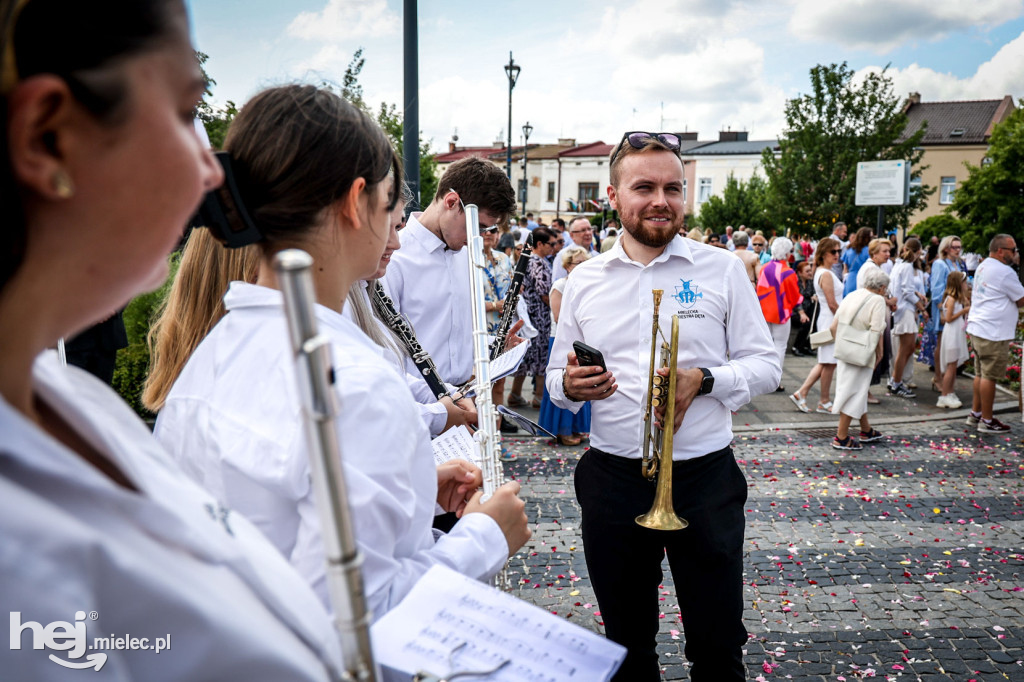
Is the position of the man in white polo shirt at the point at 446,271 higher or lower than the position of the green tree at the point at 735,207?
lower

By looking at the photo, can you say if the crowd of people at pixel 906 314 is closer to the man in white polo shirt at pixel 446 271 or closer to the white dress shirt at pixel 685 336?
the man in white polo shirt at pixel 446 271

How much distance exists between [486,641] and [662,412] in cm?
175

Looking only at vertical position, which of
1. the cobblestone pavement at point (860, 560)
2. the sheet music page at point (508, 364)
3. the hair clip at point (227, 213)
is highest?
the hair clip at point (227, 213)

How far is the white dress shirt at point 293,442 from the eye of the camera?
1.24 meters

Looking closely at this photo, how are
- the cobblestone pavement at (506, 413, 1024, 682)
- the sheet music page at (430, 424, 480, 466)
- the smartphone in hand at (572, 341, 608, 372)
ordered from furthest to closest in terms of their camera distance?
the cobblestone pavement at (506, 413, 1024, 682) → the smartphone in hand at (572, 341, 608, 372) → the sheet music page at (430, 424, 480, 466)

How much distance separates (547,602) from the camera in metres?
4.36

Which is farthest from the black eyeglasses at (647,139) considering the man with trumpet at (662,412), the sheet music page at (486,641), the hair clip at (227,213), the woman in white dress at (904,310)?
the woman in white dress at (904,310)

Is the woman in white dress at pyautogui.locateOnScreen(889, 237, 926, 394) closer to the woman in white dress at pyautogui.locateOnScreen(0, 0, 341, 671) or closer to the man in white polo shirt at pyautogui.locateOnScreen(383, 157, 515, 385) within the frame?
the man in white polo shirt at pyautogui.locateOnScreen(383, 157, 515, 385)

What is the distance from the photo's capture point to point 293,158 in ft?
4.79

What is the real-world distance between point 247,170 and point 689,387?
1896mm

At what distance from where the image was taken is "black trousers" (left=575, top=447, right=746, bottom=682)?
2.75 m

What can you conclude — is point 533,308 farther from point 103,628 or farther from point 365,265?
point 103,628

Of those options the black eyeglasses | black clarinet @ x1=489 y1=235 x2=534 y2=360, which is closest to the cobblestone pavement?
→ black clarinet @ x1=489 y1=235 x2=534 y2=360

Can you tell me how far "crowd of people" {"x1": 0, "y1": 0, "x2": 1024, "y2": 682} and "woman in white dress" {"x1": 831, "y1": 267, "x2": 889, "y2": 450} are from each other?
17.2 ft
